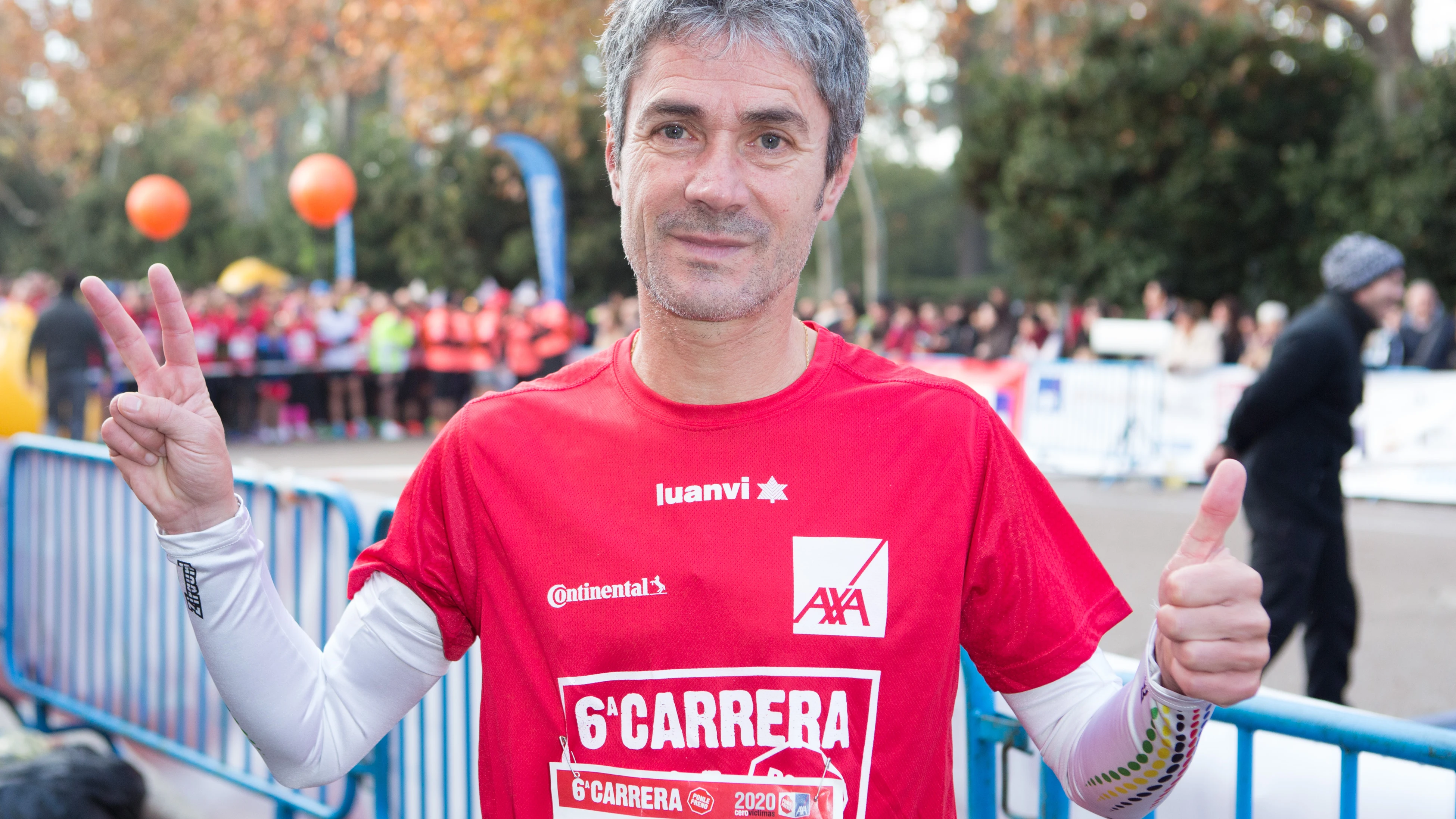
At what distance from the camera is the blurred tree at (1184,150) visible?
2103cm

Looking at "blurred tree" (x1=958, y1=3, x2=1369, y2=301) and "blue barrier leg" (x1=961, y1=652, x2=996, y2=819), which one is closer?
"blue barrier leg" (x1=961, y1=652, x2=996, y2=819)

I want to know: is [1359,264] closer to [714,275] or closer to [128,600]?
[714,275]

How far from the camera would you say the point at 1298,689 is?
5.80 m

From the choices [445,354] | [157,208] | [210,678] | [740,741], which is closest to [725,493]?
[740,741]

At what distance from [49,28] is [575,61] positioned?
1833 cm

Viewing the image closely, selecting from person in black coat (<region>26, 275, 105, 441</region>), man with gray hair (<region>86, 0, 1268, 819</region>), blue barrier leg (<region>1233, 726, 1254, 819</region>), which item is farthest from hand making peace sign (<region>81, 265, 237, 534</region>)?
person in black coat (<region>26, 275, 105, 441</region>)

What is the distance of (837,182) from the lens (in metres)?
1.76

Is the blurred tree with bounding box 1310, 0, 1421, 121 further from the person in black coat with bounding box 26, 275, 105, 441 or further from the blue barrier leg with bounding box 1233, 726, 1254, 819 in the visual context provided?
the blue barrier leg with bounding box 1233, 726, 1254, 819

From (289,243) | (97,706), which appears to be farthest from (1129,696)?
(289,243)

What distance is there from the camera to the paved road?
5.91 metres

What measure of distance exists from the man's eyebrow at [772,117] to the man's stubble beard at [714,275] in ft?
0.40

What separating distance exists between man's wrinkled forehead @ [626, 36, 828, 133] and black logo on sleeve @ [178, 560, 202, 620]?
2.79 ft

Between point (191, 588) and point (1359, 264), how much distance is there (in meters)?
4.77

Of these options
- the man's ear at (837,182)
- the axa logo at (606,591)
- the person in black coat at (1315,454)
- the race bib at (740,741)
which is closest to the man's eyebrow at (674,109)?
the man's ear at (837,182)
